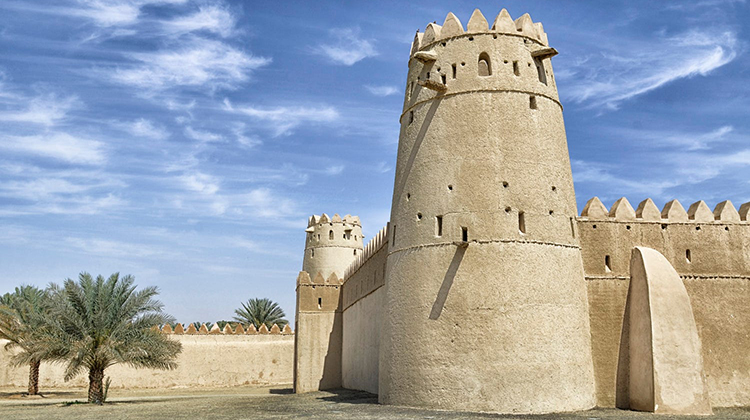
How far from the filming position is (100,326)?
58.2ft

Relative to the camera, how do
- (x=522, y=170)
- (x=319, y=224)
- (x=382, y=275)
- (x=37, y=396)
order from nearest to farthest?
1. (x=522, y=170)
2. (x=382, y=275)
3. (x=37, y=396)
4. (x=319, y=224)

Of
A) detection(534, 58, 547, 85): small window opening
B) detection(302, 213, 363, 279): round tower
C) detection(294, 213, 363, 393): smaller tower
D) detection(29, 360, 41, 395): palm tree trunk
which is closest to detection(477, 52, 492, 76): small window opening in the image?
detection(534, 58, 547, 85): small window opening

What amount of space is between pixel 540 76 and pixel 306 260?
2092 centimetres

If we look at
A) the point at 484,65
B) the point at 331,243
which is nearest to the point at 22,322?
the point at 331,243

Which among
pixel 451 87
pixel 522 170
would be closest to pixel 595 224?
pixel 522 170

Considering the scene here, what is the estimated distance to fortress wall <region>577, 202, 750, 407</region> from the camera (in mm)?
14281

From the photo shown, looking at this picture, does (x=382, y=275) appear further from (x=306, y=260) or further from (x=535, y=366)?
(x=306, y=260)

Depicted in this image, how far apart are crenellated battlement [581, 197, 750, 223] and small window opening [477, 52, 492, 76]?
12.8 ft

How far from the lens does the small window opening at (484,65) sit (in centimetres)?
1454

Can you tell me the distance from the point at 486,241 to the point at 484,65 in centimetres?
419

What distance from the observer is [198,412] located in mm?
14367

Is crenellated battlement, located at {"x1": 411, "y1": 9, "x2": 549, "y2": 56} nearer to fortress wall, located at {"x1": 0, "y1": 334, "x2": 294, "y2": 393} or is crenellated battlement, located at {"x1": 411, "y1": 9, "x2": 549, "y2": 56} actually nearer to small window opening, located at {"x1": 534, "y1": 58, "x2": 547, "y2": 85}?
small window opening, located at {"x1": 534, "y1": 58, "x2": 547, "y2": 85}

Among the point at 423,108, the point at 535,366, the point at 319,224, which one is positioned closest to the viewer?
the point at 535,366

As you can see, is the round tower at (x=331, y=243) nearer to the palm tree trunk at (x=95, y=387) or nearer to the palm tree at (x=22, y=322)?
the palm tree at (x=22, y=322)
